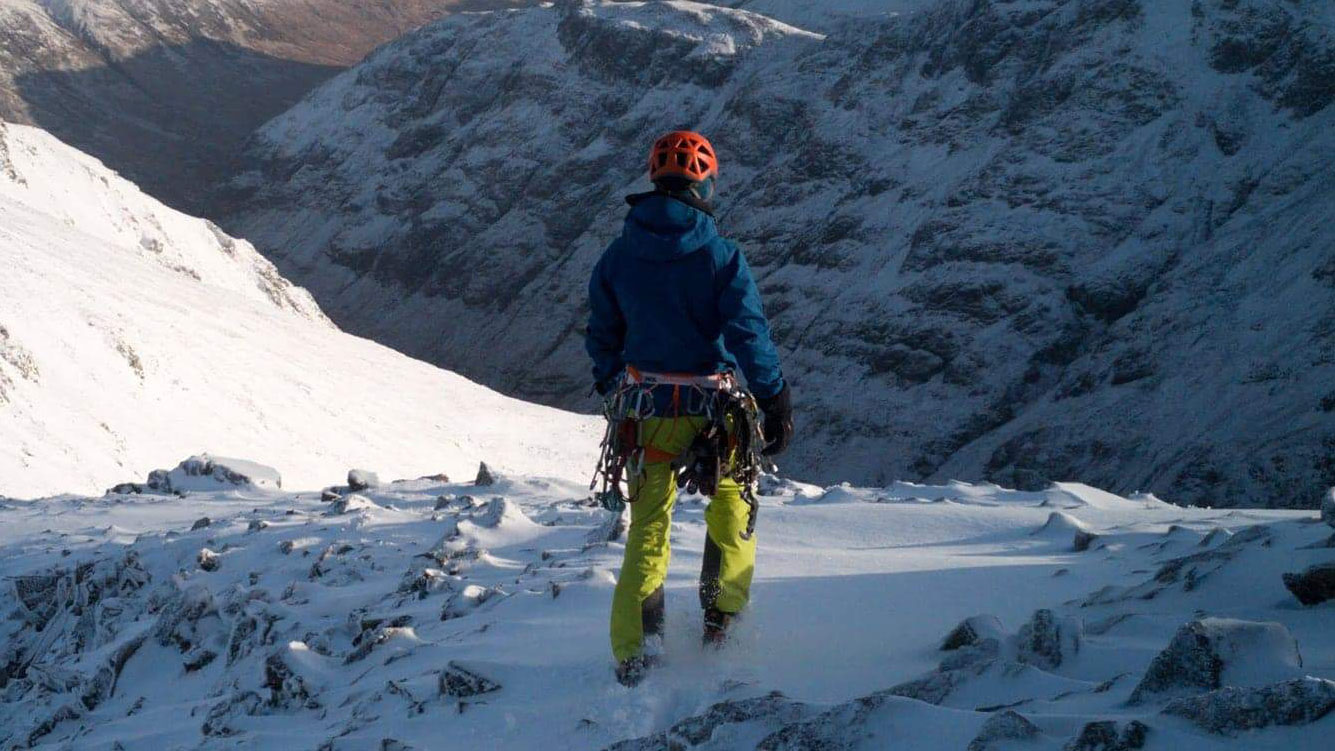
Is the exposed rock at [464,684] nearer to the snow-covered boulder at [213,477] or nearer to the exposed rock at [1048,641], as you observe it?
the exposed rock at [1048,641]

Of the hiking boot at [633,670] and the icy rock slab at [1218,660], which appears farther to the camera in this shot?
the hiking boot at [633,670]

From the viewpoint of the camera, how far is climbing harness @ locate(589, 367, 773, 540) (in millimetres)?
5355

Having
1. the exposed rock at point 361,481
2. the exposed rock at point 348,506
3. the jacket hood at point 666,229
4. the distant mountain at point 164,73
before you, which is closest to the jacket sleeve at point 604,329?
the jacket hood at point 666,229

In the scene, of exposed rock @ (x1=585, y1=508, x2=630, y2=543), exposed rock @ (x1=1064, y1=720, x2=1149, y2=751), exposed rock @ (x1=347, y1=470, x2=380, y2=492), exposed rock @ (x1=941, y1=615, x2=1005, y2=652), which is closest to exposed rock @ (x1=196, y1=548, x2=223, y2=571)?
exposed rock @ (x1=585, y1=508, x2=630, y2=543)

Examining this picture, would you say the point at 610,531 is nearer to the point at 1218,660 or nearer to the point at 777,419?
the point at 777,419

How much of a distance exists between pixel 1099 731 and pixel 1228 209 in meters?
75.9

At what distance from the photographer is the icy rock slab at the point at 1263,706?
307 cm

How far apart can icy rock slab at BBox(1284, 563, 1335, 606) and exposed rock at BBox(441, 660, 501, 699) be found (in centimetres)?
339

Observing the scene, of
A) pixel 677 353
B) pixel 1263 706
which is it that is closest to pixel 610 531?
pixel 677 353

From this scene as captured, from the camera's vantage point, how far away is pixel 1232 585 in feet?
17.7

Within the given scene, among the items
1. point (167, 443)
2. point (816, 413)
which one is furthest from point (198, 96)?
point (167, 443)

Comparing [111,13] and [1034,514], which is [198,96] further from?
[1034,514]

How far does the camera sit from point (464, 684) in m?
5.12

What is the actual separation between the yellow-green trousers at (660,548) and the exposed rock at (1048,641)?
140 cm
